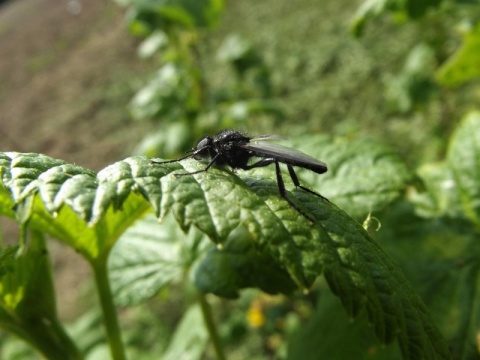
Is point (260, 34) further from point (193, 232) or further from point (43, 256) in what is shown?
point (43, 256)

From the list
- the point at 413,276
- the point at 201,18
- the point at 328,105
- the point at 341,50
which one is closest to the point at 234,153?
the point at 413,276

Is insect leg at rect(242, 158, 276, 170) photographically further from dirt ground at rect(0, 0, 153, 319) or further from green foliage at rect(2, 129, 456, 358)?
dirt ground at rect(0, 0, 153, 319)

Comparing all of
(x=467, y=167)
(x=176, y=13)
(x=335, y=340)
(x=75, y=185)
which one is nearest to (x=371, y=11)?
(x=467, y=167)

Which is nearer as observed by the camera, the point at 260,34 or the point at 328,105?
the point at 328,105

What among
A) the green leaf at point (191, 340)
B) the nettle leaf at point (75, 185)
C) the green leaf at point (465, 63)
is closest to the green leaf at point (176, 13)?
the green leaf at point (465, 63)

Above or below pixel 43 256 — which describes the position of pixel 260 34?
above

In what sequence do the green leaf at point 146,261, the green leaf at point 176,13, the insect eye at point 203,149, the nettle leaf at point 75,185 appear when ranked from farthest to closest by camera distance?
the green leaf at point 176,13 < the green leaf at point 146,261 < the insect eye at point 203,149 < the nettle leaf at point 75,185

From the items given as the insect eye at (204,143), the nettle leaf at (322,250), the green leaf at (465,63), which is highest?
the green leaf at (465,63)

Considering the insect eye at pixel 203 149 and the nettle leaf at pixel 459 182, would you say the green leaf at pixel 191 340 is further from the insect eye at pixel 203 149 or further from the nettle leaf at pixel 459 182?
the insect eye at pixel 203 149
